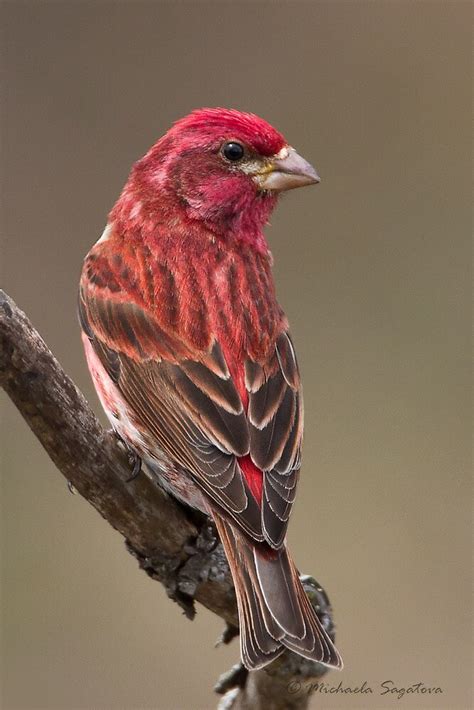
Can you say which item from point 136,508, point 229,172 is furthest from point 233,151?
point 136,508

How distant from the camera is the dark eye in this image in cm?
645

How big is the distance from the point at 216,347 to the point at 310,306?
4.29m

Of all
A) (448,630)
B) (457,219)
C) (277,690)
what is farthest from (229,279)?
(457,219)

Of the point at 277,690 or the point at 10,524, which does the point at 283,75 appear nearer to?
the point at 10,524

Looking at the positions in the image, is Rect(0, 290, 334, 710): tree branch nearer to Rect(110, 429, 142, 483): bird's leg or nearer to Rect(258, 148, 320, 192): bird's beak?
Rect(110, 429, 142, 483): bird's leg

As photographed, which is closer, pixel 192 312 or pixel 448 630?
pixel 192 312

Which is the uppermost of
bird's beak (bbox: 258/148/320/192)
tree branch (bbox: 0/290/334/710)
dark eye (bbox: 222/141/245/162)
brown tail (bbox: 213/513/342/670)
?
dark eye (bbox: 222/141/245/162)

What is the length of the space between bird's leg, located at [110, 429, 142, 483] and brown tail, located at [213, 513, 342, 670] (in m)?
0.38

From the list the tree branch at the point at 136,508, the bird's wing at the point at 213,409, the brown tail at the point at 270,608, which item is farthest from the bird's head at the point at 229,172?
the brown tail at the point at 270,608

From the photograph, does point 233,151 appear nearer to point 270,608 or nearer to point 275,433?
point 275,433

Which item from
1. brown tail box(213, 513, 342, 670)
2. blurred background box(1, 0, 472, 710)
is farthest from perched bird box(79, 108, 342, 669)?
blurred background box(1, 0, 472, 710)

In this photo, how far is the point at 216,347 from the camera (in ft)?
18.9

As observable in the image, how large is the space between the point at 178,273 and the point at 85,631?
11.2 feet

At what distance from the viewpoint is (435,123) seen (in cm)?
1105
